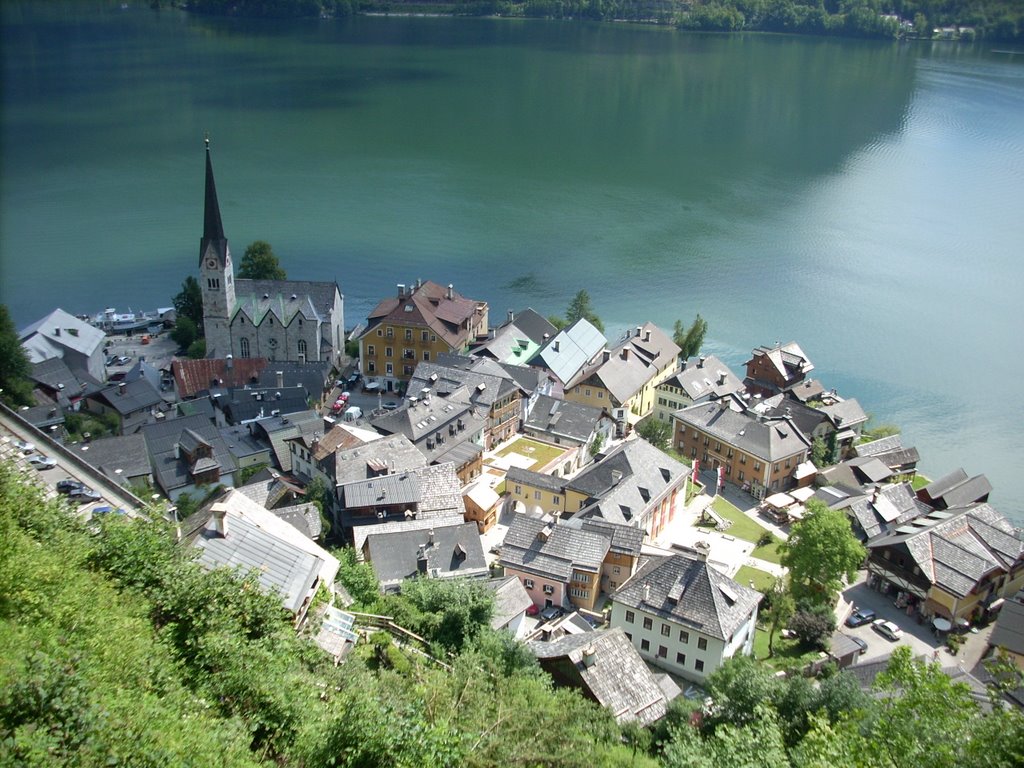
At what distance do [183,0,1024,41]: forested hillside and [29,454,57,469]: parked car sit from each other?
447ft

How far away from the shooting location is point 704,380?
41312 millimetres

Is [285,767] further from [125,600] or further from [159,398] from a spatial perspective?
[159,398]

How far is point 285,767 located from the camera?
10.7m

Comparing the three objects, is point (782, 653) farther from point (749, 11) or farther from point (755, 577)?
point (749, 11)

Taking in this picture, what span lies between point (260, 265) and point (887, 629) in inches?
1404

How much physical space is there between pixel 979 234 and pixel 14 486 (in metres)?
67.9

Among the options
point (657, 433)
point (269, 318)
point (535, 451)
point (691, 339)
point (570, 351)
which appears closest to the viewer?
point (535, 451)

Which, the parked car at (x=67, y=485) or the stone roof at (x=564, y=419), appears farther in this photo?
the stone roof at (x=564, y=419)

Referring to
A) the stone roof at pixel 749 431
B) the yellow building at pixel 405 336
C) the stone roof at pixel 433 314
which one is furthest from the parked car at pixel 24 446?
the stone roof at pixel 749 431

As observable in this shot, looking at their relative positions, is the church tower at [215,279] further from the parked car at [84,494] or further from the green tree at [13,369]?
the parked car at [84,494]

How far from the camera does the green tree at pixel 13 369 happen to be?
3694 cm

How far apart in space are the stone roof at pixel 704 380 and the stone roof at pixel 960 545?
1095cm

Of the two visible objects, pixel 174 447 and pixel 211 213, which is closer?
pixel 174 447

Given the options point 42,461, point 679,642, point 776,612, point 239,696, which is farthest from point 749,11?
point 239,696
